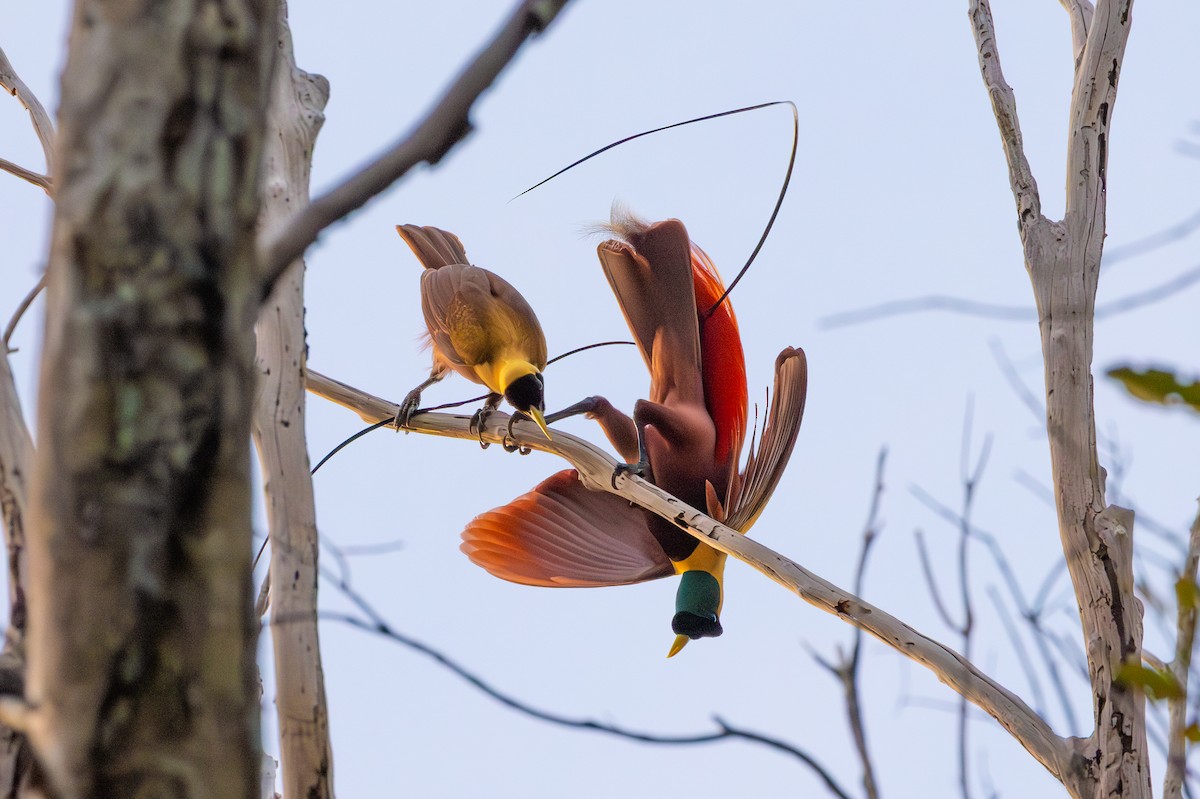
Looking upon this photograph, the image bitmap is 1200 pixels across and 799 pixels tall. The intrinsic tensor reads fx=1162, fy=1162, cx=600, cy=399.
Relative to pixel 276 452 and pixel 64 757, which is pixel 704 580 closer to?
pixel 276 452

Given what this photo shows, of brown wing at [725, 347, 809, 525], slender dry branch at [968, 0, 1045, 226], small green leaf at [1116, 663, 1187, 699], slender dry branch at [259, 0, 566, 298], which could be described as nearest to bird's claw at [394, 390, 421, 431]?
brown wing at [725, 347, 809, 525]

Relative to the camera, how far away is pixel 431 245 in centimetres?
242

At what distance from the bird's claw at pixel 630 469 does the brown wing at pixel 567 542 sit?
13cm

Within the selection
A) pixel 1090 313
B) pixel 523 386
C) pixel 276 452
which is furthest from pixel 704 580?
pixel 276 452

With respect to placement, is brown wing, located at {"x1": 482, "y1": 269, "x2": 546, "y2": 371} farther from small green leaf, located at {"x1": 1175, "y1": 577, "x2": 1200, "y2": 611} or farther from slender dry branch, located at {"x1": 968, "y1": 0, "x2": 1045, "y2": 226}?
small green leaf, located at {"x1": 1175, "y1": 577, "x2": 1200, "y2": 611}

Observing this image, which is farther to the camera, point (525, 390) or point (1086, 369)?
point (525, 390)

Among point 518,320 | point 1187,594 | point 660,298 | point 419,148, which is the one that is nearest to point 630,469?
point 660,298

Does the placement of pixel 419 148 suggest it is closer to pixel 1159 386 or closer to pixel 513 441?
pixel 1159 386

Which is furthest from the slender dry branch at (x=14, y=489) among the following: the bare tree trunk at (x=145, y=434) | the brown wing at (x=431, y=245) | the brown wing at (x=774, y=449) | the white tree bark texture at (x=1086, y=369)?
the brown wing at (x=431, y=245)

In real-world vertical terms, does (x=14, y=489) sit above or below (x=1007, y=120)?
below

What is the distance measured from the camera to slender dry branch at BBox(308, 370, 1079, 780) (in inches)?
52.3

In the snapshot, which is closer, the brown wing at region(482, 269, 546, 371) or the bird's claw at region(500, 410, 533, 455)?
the bird's claw at region(500, 410, 533, 455)

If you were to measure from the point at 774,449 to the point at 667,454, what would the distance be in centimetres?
19

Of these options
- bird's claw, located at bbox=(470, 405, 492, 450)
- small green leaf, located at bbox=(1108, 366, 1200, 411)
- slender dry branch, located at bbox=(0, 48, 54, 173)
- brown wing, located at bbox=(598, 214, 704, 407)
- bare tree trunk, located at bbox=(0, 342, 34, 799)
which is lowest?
small green leaf, located at bbox=(1108, 366, 1200, 411)
